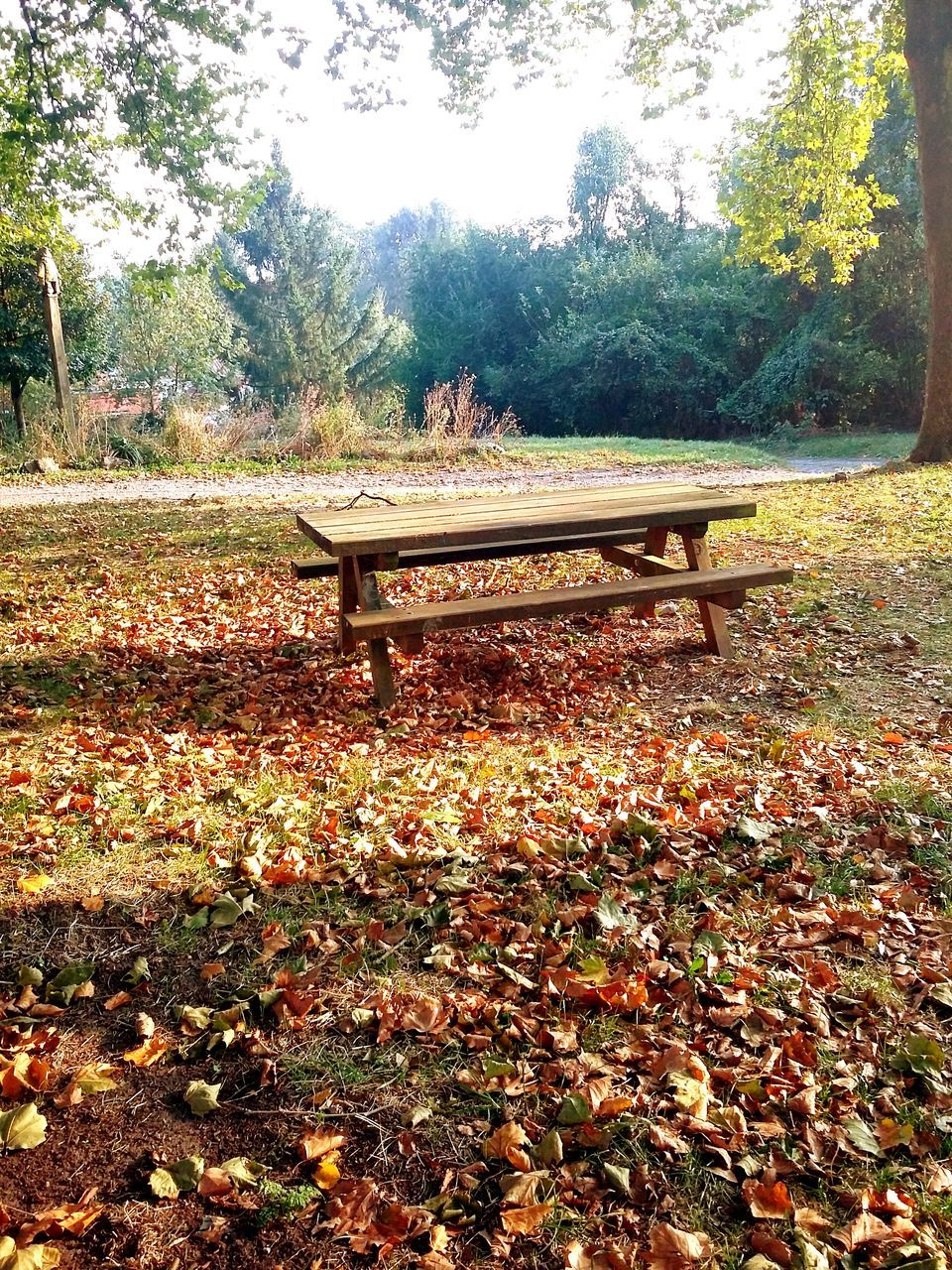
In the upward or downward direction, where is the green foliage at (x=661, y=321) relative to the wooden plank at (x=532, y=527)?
upward

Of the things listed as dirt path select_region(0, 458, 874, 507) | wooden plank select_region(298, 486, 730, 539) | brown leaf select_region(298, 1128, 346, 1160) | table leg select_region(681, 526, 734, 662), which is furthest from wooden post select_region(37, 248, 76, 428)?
brown leaf select_region(298, 1128, 346, 1160)

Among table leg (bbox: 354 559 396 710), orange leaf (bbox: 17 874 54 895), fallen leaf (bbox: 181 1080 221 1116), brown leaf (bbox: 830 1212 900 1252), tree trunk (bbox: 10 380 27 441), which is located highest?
tree trunk (bbox: 10 380 27 441)

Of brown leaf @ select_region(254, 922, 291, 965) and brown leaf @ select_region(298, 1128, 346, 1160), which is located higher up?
brown leaf @ select_region(254, 922, 291, 965)

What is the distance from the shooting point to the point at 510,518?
4.20 meters

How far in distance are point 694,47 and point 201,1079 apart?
46.8ft

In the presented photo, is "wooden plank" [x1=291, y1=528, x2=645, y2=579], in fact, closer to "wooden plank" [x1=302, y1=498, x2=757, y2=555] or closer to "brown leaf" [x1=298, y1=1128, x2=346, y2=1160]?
"wooden plank" [x1=302, y1=498, x2=757, y2=555]

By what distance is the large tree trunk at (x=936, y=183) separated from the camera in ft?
33.9

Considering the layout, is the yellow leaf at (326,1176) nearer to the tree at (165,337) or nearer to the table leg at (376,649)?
the table leg at (376,649)

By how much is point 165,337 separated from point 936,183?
810 inches

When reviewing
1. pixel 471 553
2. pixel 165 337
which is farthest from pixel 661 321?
pixel 471 553

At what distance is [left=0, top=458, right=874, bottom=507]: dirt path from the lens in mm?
10461

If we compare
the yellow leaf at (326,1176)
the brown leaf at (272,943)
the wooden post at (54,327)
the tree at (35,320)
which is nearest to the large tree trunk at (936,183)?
the brown leaf at (272,943)

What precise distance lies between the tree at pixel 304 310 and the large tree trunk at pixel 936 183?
60.0 ft

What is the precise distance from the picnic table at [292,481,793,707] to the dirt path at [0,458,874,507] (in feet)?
17.9
